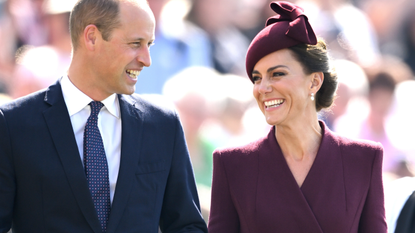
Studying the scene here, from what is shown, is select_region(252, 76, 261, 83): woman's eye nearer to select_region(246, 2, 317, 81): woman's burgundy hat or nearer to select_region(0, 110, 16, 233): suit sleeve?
select_region(246, 2, 317, 81): woman's burgundy hat

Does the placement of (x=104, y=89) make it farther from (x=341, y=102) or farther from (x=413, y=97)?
(x=413, y=97)

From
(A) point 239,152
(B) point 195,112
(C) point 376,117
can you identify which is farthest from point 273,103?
(C) point 376,117

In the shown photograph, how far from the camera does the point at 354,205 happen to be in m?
2.95

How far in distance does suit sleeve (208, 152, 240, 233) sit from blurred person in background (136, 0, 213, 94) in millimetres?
2392

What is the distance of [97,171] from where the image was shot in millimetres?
2699

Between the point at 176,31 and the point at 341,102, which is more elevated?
the point at 176,31

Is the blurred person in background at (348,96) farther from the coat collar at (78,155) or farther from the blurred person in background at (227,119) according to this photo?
the coat collar at (78,155)

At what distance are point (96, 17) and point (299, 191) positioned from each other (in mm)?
1304

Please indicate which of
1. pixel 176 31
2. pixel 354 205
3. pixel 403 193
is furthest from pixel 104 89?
pixel 176 31

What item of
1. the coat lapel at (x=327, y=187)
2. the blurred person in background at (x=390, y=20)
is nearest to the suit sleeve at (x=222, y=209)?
the coat lapel at (x=327, y=187)

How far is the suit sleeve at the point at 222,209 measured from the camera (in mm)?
3033

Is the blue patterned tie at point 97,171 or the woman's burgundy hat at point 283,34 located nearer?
the blue patterned tie at point 97,171

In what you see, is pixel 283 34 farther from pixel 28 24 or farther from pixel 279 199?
pixel 28 24

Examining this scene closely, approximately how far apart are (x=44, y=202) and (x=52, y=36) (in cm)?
278
